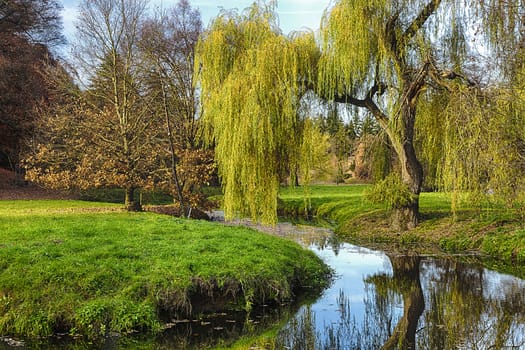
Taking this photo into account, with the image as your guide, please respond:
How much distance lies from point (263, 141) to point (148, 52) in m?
9.78

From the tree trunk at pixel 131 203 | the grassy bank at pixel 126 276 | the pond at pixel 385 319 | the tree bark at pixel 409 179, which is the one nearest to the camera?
the pond at pixel 385 319

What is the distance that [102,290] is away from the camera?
327 inches

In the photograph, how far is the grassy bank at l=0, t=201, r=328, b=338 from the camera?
7738mm

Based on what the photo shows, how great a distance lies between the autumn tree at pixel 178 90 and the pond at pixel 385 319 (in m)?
9.45

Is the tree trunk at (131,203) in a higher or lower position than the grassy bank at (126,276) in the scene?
higher

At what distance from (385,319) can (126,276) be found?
4417 mm

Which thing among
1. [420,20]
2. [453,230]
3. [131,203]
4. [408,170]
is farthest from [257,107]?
[131,203]

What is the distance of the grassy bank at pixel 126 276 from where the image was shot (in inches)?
305

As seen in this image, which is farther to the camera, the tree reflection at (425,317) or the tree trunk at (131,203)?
the tree trunk at (131,203)

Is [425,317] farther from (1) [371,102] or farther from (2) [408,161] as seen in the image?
(1) [371,102]

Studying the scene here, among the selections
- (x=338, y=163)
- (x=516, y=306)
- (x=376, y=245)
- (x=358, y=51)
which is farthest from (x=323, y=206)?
(x=516, y=306)

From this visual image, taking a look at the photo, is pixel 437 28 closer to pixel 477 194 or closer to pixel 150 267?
pixel 477 194

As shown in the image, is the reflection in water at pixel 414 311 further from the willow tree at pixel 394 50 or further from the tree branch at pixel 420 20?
the tree branch at pixel 420 20

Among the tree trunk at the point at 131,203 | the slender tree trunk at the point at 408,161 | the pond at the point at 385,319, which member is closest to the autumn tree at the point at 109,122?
the tree trunk at the point at 131,203
